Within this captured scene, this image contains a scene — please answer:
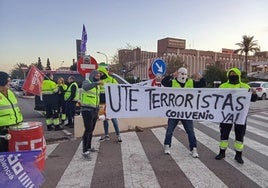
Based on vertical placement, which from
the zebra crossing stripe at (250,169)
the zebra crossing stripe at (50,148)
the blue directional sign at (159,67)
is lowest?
the zebra crossing stripe at (250,169)

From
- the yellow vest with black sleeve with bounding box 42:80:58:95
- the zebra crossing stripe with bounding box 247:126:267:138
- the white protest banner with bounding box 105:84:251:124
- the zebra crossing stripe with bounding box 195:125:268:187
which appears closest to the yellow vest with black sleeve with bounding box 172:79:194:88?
the white protest banner with bounding box 105:84:251:124

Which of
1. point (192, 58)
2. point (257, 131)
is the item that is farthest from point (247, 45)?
point (257, 131)

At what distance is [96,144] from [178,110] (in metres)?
2.33

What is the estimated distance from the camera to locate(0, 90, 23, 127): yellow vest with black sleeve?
385cm

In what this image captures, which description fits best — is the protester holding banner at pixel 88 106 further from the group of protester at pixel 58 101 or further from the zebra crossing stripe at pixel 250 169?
the group of protester at pixel 58 101

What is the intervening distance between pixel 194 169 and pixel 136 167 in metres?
1.08

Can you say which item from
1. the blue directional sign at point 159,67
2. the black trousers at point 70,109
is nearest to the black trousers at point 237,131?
the blue directional sign at point 159,67

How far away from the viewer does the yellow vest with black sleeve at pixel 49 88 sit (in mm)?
10289

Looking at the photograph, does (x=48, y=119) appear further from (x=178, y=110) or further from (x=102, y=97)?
(x=178, y=110)

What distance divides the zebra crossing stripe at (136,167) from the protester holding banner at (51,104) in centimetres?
310

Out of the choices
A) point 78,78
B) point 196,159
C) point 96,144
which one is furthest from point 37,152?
point 78,78

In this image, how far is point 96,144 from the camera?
7836mm

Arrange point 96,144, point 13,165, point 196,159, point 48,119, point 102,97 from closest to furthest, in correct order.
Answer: point 13,165, point 196,159, point 96,144, point 102,97, point 48,119

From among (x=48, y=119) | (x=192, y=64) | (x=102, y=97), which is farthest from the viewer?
(x=192, y=64)
